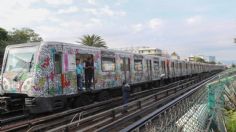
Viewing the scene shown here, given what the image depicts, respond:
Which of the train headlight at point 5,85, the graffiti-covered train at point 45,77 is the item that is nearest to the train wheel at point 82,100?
the graffiti-covered train at point 45,77

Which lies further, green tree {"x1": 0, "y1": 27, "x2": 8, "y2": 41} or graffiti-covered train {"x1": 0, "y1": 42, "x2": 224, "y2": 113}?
green tree {"x1": 0, "y1": 27, "x2": 8, "y2": 41}

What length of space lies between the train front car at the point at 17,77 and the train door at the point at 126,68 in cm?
831

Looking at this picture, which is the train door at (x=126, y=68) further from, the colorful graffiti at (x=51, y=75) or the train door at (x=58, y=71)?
the train door at (x=58, y=71)

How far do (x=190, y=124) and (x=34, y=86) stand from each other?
8678mm

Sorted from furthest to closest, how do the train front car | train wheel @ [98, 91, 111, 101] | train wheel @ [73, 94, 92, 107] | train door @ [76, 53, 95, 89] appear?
train wheel @ [98, 91, 111, 101] < train door @ [76, 53, 95, 89] < train wheel @ [73, 94, 92, 107] < the train front car

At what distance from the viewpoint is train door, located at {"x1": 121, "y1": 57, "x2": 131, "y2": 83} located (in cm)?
2224

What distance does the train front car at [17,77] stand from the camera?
1398 centimetres

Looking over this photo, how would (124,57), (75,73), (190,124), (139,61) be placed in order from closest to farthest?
(190,124), (75,73), (124,57), (139,61)

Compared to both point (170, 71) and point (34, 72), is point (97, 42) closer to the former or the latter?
point (170, 71)

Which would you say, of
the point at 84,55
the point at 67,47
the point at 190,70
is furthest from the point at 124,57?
the point at 190,70

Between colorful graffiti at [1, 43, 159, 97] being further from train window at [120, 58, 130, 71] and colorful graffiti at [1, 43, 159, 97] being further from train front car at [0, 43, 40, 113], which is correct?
train window at [120, 58, 130, 71]

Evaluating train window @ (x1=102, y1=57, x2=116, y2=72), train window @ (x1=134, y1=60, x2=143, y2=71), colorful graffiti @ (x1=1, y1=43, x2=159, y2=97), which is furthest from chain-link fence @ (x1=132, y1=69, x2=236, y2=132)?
train window @ (x1=134, y1=60, x2=143, y2=71)

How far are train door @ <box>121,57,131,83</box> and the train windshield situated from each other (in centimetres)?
826

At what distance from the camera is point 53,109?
46.8 ft
